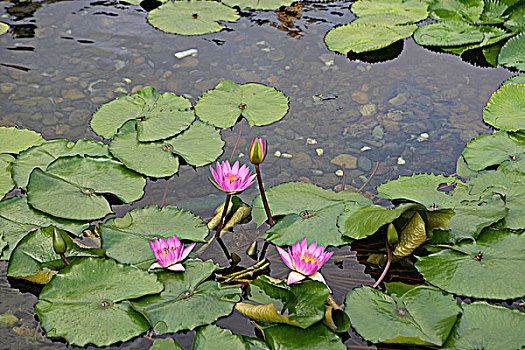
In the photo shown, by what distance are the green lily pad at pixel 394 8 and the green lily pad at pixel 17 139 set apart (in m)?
3.01

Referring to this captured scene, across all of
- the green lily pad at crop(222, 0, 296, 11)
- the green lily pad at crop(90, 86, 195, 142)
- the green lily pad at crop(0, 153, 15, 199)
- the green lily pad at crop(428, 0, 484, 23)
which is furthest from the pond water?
the green lily pad at crop(428, 0, 484, 23)

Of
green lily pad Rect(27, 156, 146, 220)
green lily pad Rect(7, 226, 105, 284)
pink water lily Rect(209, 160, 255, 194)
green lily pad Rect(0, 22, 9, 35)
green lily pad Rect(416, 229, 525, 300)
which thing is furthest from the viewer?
green lily pad Rect(0, 22, 9, 35)

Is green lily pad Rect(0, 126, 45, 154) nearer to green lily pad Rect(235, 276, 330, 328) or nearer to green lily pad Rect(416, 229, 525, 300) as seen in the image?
green lily pad Rect(235, 276, 330, 328)

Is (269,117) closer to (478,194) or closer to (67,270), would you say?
→ (478,194)

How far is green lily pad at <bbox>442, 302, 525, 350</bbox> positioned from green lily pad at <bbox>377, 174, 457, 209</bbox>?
599mm

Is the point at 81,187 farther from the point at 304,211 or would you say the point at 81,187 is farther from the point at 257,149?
the point at 304,211

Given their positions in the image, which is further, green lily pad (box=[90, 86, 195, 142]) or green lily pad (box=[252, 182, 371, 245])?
green lily pad (box=[90, 86, 195, 142])

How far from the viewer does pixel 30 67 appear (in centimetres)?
364

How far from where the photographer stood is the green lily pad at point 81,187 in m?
2.34

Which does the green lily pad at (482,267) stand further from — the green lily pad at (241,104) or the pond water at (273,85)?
the green lily pad at (241,104)

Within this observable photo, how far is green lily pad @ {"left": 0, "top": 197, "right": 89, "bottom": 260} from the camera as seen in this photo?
2.23 m

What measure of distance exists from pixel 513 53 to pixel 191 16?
2738 mm

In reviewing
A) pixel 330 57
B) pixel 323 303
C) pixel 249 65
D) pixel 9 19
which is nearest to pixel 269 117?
pixel 249 65

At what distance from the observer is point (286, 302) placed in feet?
6.26
